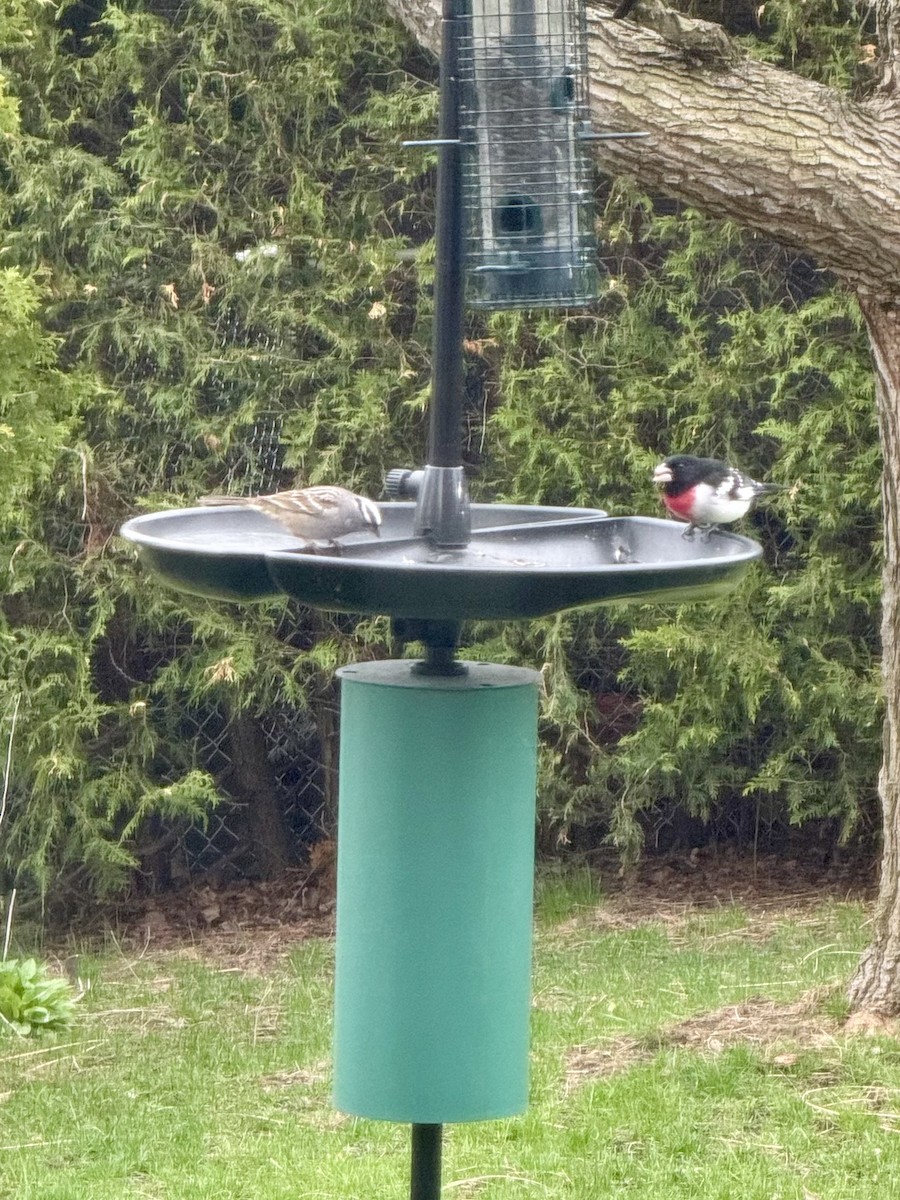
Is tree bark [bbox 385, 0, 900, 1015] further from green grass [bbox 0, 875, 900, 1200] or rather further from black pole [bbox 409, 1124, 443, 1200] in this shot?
black pole [bbox 409, 1124, 443, 1200]

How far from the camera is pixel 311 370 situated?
5.75 meters

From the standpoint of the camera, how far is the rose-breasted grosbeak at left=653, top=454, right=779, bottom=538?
13.0 ft

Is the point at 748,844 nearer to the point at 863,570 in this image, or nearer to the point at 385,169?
the point at 863,570

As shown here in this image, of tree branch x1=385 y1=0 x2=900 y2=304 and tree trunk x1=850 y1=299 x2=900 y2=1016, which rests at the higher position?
tree branch x1=385 y1=0 x2=900 y2=304

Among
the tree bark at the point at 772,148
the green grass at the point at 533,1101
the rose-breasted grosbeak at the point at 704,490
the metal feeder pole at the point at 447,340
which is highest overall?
the tree bark at the point at 772,148

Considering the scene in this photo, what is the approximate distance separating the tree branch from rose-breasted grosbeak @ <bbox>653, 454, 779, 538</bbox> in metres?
0.59

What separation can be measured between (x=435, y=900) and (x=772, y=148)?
2.52m

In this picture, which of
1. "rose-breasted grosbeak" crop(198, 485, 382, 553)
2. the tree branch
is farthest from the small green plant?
the tree branch

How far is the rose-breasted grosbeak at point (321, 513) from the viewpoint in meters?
2.51

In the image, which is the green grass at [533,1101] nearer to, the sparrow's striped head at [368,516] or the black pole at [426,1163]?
the black pole at [426,1163]

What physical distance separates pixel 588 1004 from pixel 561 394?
223 cm

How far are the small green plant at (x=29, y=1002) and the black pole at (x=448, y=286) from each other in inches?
101

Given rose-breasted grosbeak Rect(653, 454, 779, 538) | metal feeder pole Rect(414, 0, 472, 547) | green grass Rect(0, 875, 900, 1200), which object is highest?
metal feeder pole Rect(414, 0, 472, 547)

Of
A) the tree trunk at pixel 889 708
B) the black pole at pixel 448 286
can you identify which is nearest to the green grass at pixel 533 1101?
the tree trunk at pixel 889 708
